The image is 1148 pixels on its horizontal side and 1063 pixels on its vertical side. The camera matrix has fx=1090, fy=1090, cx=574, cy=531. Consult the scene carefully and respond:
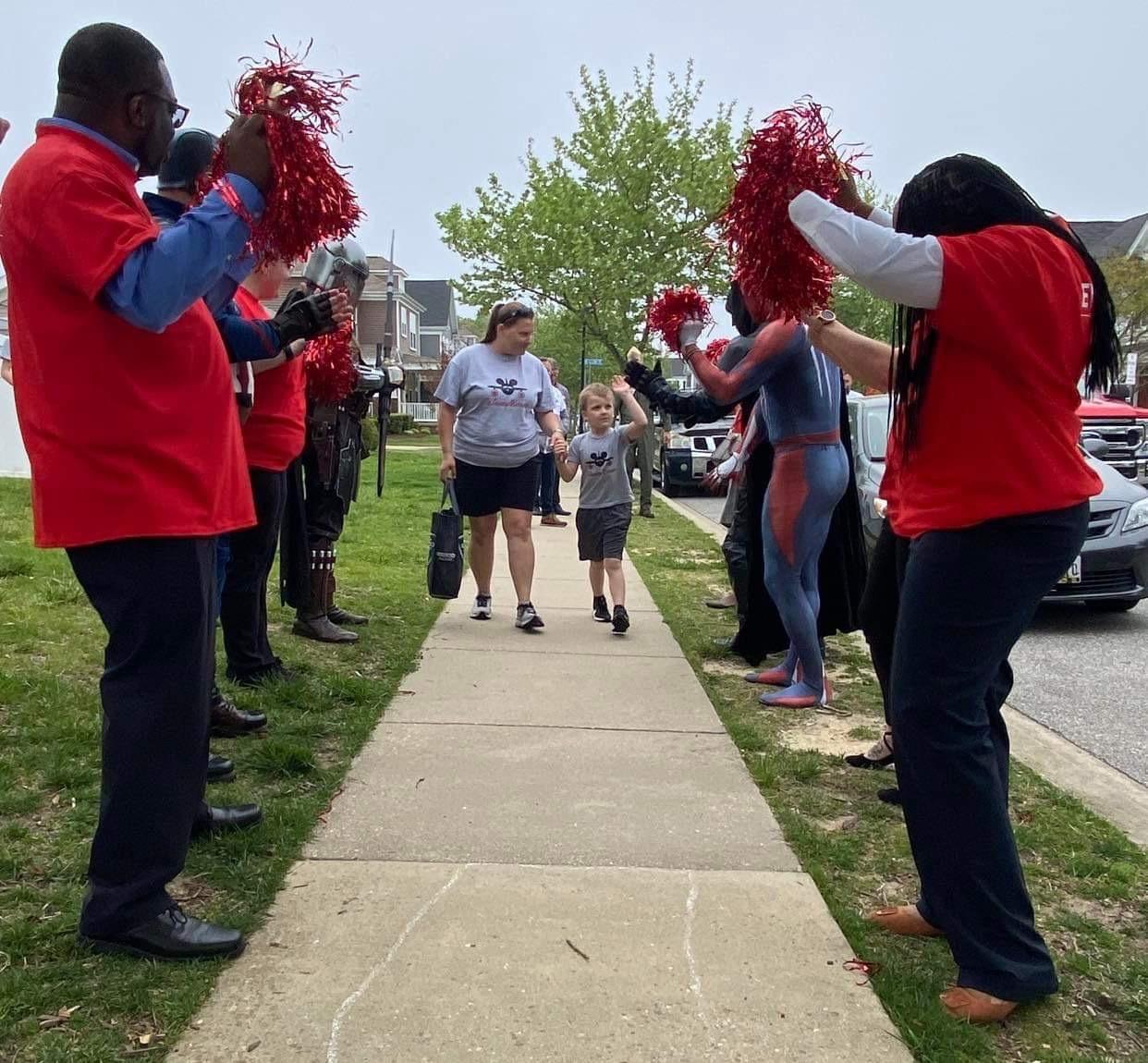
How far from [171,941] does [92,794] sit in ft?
3.82

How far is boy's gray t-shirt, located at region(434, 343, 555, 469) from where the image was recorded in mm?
6238

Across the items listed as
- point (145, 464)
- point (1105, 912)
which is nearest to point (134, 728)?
point (145, 464)

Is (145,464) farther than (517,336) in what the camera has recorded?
No

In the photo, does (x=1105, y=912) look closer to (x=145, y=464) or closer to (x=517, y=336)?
(x=145, y=464)

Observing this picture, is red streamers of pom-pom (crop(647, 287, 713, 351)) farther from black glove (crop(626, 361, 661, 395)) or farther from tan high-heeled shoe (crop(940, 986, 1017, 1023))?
tan high-heeled shoe (crop(940, 986, 1017, 1023))

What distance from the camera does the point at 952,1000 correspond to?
2.44 meters

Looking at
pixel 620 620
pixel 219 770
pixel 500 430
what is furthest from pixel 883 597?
pixel 500 430

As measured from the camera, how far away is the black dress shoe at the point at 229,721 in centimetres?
415

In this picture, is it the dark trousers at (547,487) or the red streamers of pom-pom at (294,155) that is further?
the dark trousers at (547,487)

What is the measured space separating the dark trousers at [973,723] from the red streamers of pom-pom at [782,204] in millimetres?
944

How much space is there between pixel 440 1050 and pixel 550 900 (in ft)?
2.33

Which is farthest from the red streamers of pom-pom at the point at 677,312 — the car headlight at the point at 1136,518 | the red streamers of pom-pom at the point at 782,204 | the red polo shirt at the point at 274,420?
the car headlight at the point at 1136,518

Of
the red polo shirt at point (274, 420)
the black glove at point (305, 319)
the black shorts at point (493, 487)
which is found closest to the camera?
the black glove at point (305, 319)

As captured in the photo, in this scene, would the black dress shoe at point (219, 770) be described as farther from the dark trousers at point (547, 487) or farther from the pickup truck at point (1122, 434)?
the pickup truck at point (1122, 434)
